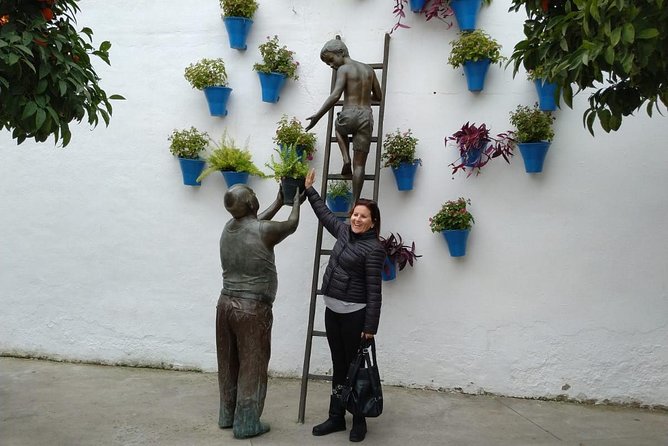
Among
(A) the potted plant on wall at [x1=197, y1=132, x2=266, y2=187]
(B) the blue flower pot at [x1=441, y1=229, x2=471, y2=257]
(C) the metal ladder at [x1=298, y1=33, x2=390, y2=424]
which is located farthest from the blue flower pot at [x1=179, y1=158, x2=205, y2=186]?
(B) the blue flower pot at [x1=441, y1=229, x2=471, y2=257]

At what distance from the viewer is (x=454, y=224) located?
217 inches

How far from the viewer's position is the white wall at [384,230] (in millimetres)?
5488

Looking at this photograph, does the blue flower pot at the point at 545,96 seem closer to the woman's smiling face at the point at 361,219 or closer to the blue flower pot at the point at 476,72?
the blue flower pot at the point at 476,72

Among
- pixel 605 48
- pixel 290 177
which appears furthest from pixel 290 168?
pixel 605 48

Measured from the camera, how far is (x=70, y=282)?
6434mm

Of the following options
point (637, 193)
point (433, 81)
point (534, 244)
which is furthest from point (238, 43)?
point (637, 193)

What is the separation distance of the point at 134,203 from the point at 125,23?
5.06ft

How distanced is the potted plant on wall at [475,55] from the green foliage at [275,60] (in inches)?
50.3

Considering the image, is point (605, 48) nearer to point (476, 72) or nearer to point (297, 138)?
point (476, 72)

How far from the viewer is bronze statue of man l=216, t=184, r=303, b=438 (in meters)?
4.68

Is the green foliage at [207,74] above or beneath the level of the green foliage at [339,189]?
above

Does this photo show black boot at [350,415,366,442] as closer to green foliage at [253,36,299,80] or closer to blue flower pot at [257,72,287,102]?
blue flower pot at [257,72,287,102]

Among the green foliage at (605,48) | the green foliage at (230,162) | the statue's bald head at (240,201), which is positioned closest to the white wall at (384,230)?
the green foliage at (230,162)

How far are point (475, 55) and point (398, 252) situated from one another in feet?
5.22
